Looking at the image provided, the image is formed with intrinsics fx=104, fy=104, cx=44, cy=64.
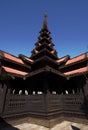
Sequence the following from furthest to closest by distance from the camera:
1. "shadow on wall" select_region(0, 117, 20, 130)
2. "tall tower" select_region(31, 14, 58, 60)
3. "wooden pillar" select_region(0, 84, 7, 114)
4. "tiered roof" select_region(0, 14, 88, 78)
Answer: "tall tower" select_region(31, 14, 58, 60)
"tiered roof" select_region(0, 14, 88, 78)
"wooden pillar" select_region(0, 84, 7, 114)
"shadow on wall" select_region(0, 117, 20, 130)

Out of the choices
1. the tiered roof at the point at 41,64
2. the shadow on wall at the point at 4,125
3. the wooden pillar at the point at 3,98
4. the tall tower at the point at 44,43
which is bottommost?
the shadow on wall at the point at 4,125

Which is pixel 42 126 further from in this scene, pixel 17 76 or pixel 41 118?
pixel 17 76

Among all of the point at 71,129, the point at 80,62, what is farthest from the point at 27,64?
the point at 71,129

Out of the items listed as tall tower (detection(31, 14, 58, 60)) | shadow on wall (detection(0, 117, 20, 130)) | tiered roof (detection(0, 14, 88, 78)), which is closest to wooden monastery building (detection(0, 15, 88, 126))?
tiered roof (detection(0, 14, 88, 78))

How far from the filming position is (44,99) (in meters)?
8.64

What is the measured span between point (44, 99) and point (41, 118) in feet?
4.81

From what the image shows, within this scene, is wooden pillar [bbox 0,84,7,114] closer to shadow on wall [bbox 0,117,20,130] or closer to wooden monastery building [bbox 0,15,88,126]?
wooden monastery building [bbox 0,15,88,126]

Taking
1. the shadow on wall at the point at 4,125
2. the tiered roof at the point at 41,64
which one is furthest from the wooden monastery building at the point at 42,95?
the shadow on wall at the point at 4,125

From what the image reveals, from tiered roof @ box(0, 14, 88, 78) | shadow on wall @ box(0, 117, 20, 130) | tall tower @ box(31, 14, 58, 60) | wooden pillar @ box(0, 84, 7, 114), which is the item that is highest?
tall tower @ box(31, 14, 58, 60)

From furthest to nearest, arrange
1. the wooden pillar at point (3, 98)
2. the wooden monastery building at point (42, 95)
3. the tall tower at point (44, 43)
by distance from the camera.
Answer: the tall tower at point (44, 43), the wooden monastery building at point (42, 95), the wooden pillar at point (3, 98)

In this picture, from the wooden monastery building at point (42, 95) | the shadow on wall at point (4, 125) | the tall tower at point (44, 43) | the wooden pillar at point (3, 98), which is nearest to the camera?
the shadow on wall at point (4, 125)

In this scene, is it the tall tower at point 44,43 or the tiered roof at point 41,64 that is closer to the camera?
the tiered roof at point 41,64

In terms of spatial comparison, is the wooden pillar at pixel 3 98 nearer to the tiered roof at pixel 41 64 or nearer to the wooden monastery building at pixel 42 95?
the wooden monastery building at pixel 42 95

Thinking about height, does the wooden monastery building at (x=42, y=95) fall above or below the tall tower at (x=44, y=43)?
below
